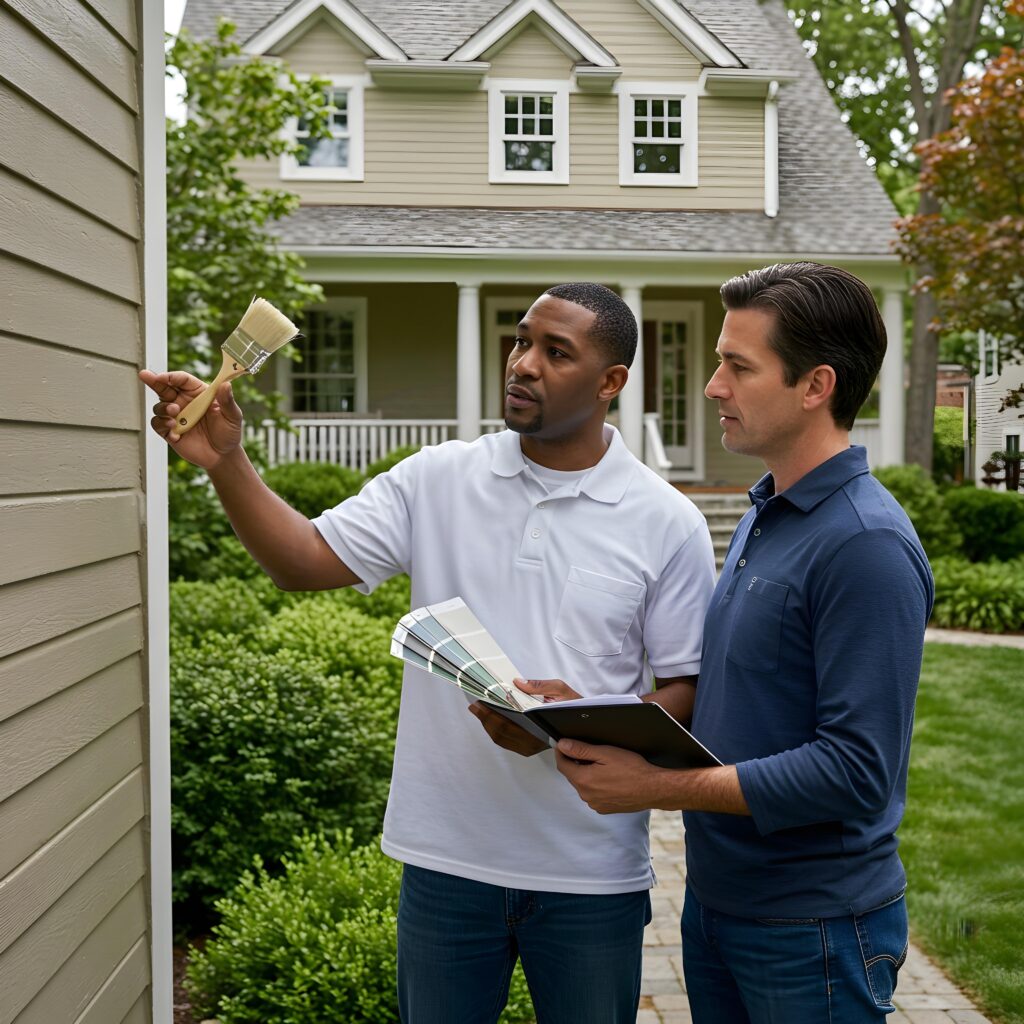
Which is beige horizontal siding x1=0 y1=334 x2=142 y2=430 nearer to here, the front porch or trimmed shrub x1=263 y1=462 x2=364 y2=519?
trimmed shrub x1=263 y1=462 x2=364 y2=519

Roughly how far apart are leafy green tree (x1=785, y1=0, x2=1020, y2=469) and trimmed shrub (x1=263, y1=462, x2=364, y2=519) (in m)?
6.60

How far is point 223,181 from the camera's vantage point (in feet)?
27.3

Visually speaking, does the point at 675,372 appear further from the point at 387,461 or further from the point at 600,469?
the point at 600,469

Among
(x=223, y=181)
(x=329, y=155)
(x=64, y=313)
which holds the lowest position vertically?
(x=64, y=313)

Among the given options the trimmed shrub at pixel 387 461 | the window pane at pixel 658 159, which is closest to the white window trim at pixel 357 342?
the trimmed shrub at pixel 387 461

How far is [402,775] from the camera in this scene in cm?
201

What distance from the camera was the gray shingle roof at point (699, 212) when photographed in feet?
41.0

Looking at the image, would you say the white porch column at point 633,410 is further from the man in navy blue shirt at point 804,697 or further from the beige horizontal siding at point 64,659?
the man in navy blue shirt at point 804,697

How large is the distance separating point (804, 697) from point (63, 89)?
137cm

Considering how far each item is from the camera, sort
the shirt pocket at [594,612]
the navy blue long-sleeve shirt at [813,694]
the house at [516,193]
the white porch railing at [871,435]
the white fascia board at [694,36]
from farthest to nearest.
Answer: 1. the white fascia board at [694,36]
2. the white porch railing at [871,435]
3. the house at [516,193]
4. the shirt pocket at [594,612]
5. the navy blue long-sleeve shirt at [813,694]

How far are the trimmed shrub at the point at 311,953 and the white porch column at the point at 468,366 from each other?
8.89 meters

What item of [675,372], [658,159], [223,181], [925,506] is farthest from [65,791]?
[675,372]

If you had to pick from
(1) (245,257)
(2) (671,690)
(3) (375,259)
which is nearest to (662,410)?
(3) (375,259)

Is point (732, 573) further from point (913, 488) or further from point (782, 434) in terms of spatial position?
point (913, 488)
